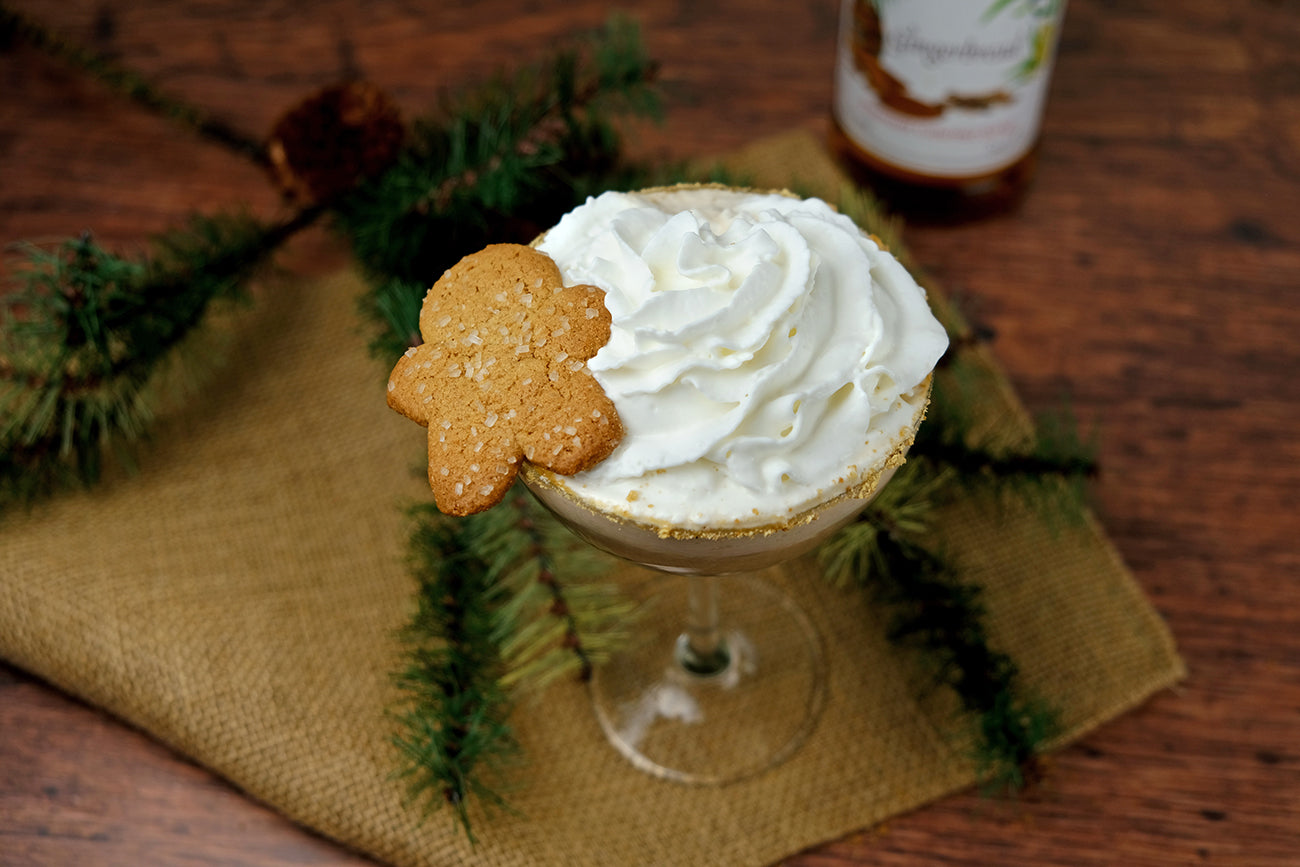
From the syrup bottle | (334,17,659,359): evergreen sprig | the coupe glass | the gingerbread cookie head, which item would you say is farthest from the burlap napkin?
the gingerbread cookie head

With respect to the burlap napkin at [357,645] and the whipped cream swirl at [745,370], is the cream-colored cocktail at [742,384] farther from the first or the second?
the burlap napkin at [357,645]

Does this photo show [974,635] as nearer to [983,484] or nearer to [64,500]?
[983,484]

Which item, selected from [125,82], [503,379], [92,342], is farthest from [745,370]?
[125,82]

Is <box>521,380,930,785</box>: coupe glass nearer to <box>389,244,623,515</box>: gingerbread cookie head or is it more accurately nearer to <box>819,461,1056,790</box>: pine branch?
<box>819,461,1056,790</box>: pine branch

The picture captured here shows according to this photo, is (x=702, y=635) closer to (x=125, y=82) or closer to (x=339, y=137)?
(x=339, y=137)

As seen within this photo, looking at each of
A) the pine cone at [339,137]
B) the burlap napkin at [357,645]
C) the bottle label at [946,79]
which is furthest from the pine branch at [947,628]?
the pine cone at [339,137]

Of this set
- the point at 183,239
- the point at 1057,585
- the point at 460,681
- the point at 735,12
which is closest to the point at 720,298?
the point at 460,681
